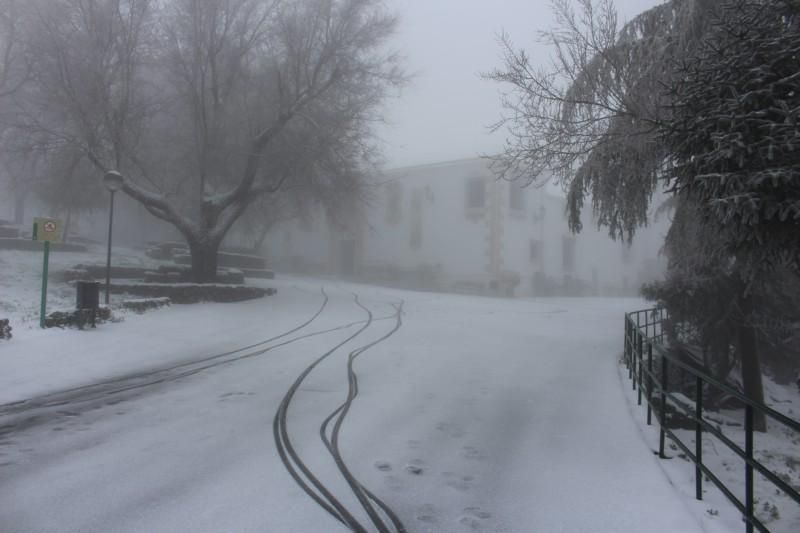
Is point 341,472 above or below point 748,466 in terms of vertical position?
below

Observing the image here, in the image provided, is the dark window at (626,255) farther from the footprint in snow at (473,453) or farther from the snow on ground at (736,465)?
the footprint in snow at (473,453)

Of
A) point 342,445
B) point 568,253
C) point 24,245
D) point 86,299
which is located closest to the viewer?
point 342,445

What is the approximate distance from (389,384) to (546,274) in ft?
83.5

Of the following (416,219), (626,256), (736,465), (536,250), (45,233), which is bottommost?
(736,465)

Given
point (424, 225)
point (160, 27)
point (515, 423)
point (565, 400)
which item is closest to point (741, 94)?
point (515, 423)

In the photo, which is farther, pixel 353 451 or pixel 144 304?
pixel 144 304

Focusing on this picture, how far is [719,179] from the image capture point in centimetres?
355

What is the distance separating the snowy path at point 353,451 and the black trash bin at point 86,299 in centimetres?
108

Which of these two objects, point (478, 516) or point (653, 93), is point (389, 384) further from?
point (653, 93)

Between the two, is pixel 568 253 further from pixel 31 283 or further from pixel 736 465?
pixel 31 283

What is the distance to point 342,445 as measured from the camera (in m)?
4.96

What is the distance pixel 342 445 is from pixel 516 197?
26.3 meters

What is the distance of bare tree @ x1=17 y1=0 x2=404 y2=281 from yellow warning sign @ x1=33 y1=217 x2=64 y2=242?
5.32 metres

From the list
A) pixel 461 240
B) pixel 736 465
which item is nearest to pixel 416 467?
pixel 736 465
